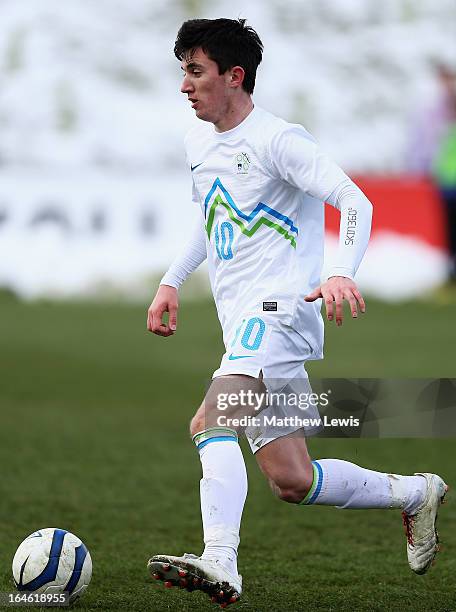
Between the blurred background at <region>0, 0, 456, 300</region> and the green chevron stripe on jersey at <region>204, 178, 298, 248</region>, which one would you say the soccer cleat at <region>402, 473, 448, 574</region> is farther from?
the blurred background at <region>0, 0, 456, 300</region>

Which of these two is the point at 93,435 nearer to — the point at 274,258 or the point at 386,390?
the point at 386,390

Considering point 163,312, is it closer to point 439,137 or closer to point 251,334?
point 251,334

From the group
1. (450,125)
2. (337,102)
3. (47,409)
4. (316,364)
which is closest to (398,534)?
(47,409)

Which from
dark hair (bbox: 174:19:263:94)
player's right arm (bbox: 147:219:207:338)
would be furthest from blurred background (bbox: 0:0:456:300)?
dark hair (bbox: 174:19:263:94)

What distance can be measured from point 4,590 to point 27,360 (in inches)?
292

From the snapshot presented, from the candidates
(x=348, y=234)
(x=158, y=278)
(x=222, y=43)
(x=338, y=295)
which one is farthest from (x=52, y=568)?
(x=158, y=278)

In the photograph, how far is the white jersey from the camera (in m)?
4.81

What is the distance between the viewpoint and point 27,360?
480 inches

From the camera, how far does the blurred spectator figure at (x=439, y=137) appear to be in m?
17.7

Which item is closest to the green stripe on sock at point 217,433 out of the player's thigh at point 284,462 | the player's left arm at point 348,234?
the player's thigh at point 284,462

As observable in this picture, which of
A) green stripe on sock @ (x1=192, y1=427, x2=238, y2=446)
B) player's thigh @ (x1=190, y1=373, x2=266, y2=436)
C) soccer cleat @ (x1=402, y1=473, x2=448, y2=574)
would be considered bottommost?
soccer cleat @ (x1=402, y1=473, x2=448, y2=574)

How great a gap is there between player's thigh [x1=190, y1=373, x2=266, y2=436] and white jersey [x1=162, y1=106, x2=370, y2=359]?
25 centimetres

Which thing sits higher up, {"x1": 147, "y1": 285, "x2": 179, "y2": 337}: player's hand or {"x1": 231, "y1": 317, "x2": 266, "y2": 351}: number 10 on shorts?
{"x1": 147, "y1": 285, "x2": 179, "y2": 337}: player's hand

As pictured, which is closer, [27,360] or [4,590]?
[4,590]
